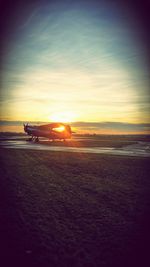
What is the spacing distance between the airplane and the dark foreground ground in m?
26.5

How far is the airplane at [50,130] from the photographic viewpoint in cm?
3597

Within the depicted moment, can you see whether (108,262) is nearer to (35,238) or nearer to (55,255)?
(55,255)

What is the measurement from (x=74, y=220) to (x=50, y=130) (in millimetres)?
32731

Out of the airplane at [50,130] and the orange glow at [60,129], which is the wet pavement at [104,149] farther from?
the orange glow at [60,129]

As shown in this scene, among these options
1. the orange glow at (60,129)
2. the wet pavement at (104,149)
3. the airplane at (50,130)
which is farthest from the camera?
the orange glow at (60,129)

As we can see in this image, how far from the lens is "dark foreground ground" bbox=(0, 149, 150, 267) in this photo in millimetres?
3859

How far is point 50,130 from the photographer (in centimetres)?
3766

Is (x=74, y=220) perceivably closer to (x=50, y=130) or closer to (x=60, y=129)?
(x=50, y=130)

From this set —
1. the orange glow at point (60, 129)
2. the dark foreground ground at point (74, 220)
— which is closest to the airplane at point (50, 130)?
the orange glow at point (60, 129)

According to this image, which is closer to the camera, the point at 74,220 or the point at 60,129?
the point at 74,220

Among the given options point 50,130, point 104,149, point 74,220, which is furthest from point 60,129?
point 74,220

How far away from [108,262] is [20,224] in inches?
89.7

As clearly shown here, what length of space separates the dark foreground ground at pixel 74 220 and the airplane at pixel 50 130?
26543 millimetres

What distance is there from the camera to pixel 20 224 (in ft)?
16.5
